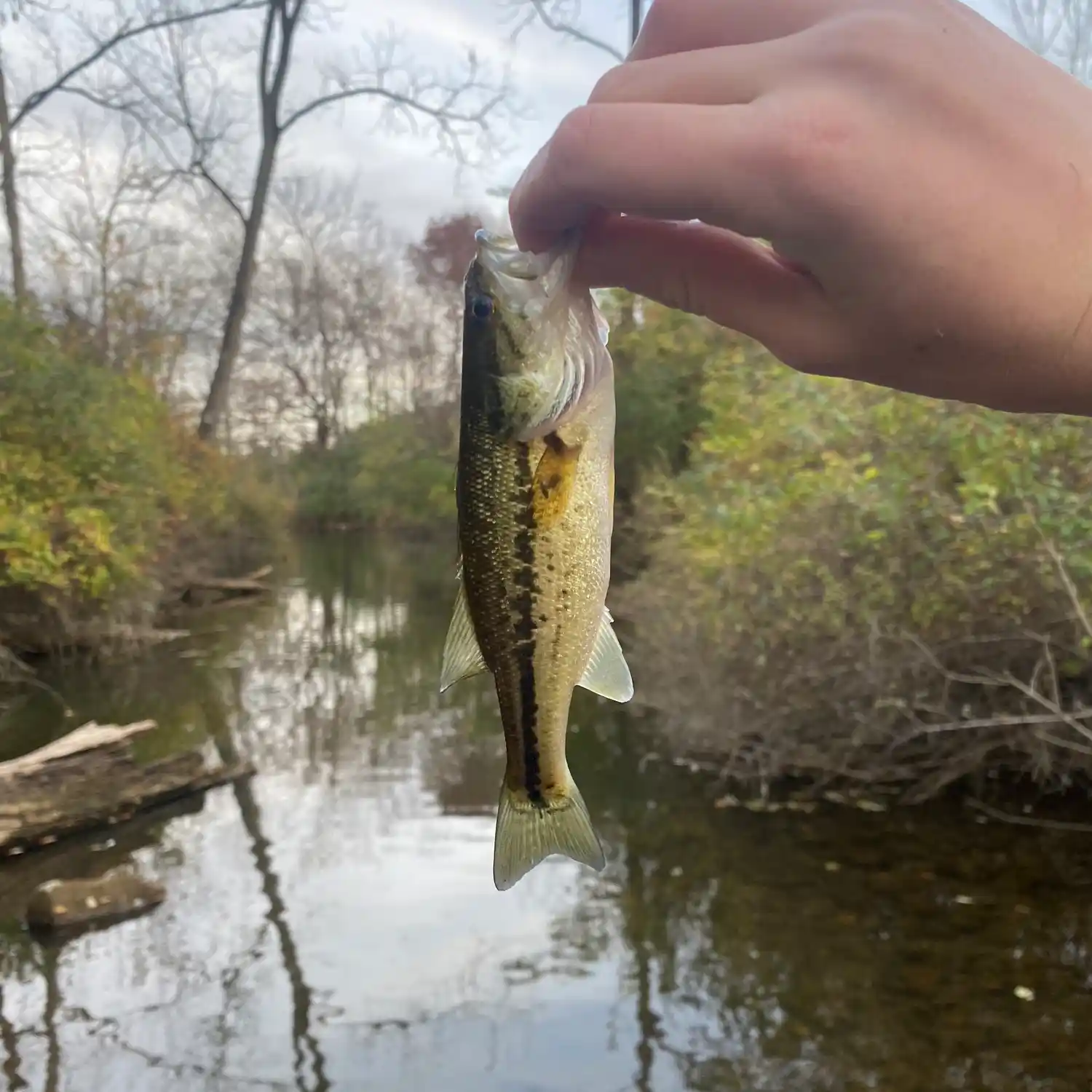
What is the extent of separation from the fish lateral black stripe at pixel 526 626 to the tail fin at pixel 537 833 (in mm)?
28

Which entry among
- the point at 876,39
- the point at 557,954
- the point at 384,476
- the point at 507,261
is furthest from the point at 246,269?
the point at 876,39

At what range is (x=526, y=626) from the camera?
60.7 inches

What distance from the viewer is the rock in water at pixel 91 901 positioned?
6.02 meters

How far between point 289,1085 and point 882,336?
480 cm

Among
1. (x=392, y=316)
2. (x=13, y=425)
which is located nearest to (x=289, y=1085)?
(x=13, y=425)

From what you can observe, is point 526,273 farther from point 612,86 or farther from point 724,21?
point 724,21

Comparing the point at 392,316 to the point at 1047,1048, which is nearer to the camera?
the point at 1047,1048

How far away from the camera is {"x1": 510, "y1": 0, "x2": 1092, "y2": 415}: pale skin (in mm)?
1105

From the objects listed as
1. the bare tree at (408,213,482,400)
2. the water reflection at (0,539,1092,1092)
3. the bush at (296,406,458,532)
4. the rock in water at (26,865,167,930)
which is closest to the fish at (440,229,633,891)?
the water reflection at (0,539,1092,1092)

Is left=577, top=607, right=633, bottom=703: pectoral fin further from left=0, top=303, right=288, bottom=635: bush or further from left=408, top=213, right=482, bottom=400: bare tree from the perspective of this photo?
left=0, top=303, right=288, bottom=635: bush

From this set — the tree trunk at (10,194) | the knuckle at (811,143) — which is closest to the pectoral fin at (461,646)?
the knuckle at (811,143)

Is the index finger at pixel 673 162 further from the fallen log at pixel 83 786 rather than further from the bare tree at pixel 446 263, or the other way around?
the bare tree at pixel 446 263

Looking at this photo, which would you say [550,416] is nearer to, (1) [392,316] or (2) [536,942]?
(2) [536,942]

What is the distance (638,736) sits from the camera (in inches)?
382
